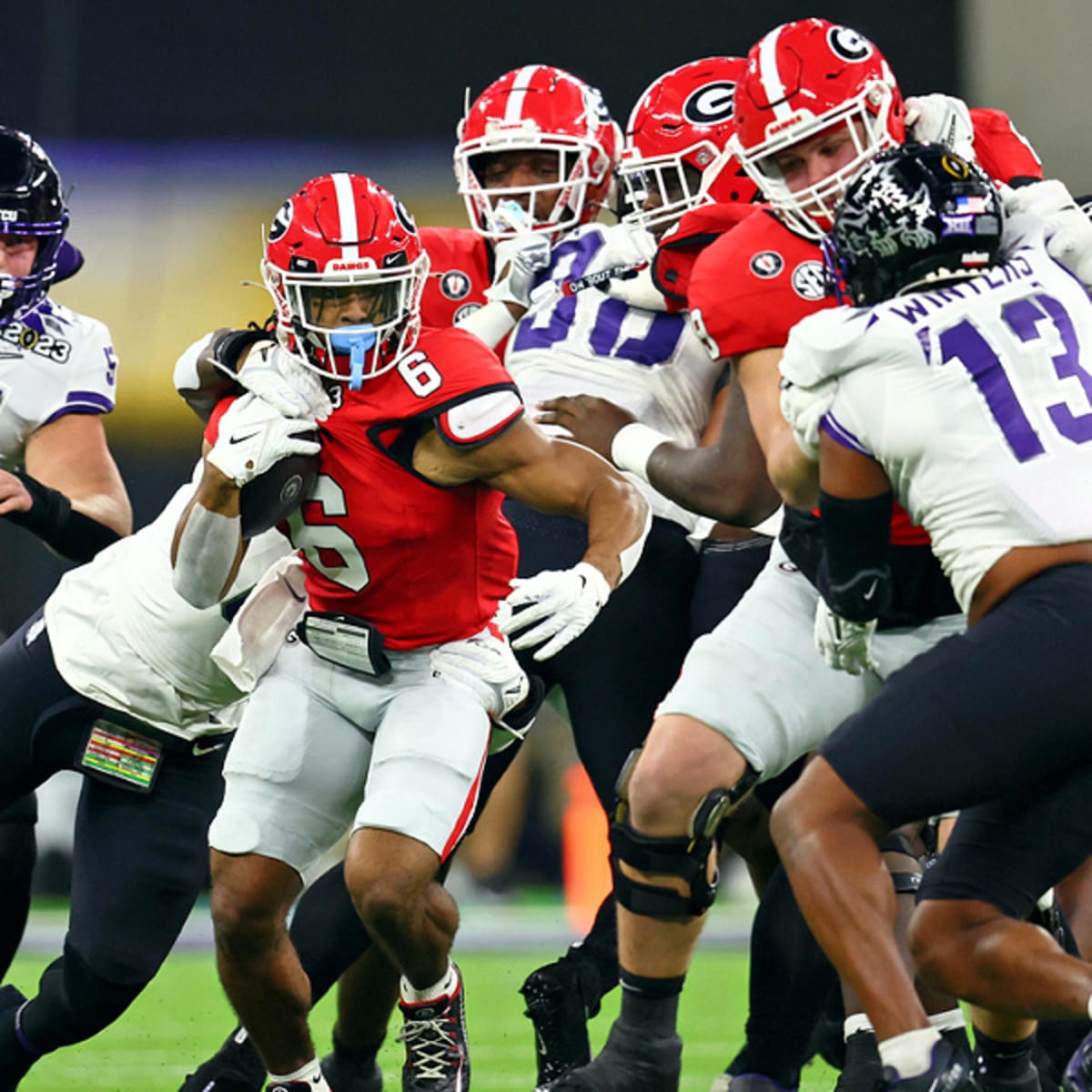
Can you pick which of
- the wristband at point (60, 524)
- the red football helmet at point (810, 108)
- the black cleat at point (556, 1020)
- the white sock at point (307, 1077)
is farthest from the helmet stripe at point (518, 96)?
the white sock at point (307, 1077)

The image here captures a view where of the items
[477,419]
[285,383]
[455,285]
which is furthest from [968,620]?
[455,285]

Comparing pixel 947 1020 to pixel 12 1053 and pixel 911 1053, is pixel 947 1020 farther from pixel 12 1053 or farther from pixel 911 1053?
pixel 12 1053

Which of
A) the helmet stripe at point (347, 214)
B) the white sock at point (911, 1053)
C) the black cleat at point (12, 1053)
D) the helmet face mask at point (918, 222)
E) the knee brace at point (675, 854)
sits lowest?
the black cleat at point (12, 1053)

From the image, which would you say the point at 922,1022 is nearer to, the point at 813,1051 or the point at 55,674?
the point at 813,1051

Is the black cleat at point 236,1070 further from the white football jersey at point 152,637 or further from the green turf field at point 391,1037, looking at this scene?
the green turf field at point 391,1037

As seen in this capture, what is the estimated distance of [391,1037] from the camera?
5059mm

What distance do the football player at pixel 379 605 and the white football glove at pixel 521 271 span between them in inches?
20.1

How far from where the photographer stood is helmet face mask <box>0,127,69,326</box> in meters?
3.80

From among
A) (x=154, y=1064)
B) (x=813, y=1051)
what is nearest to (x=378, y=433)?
(x=813, y=1051)

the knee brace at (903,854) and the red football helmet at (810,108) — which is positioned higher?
the red football helmet at (810,108)

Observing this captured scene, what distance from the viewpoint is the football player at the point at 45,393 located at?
3.72 m

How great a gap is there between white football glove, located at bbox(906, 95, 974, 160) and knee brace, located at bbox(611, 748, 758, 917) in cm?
130

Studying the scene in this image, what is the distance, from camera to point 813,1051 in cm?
360

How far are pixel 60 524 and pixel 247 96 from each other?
15.6ft
